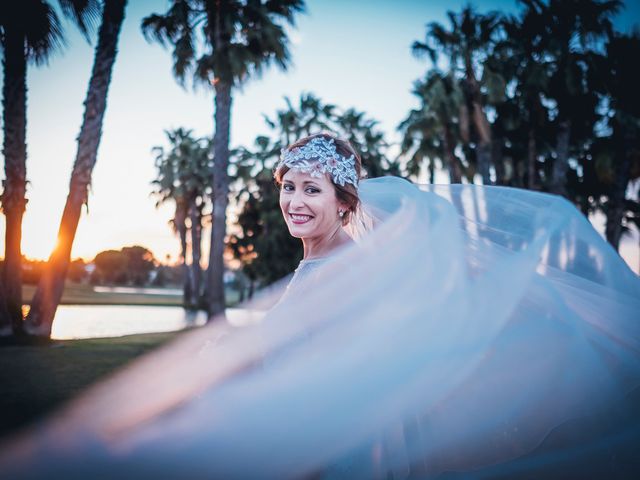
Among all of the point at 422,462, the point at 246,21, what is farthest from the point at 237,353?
the point at 246,21

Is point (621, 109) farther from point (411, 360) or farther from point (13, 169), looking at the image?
point (13, 169)

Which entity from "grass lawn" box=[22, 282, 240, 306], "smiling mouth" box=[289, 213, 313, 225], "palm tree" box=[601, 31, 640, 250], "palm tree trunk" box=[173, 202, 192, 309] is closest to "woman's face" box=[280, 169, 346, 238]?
"smiling mouth" box=[289, 213, 313, 225]

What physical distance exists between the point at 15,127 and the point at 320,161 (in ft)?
29.4

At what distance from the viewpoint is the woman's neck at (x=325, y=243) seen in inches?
86.7

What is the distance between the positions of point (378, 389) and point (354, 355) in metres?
0.17

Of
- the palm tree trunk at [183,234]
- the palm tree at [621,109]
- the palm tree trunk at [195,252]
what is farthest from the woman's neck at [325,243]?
the palm tree trunk at [195,252]

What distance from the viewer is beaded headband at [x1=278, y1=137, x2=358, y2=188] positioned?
7.38ft

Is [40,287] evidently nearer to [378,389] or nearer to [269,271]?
[378,389]

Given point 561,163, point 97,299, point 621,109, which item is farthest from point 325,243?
point 97,299

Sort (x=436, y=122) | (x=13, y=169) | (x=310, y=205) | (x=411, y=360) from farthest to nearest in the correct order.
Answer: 1. (x=436, y=122)
2. (x=13, y=169)
3. (x=310, y=205)
4. (x=411, y=360)

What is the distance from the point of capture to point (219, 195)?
14.3 meters

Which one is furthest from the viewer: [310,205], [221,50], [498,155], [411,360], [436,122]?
[498,155]

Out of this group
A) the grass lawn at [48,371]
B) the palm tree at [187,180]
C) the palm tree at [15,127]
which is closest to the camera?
the grass lawn at [48,371]

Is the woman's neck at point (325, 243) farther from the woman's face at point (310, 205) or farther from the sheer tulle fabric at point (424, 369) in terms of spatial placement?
the sheer tulle fabric at point (424, 369)
